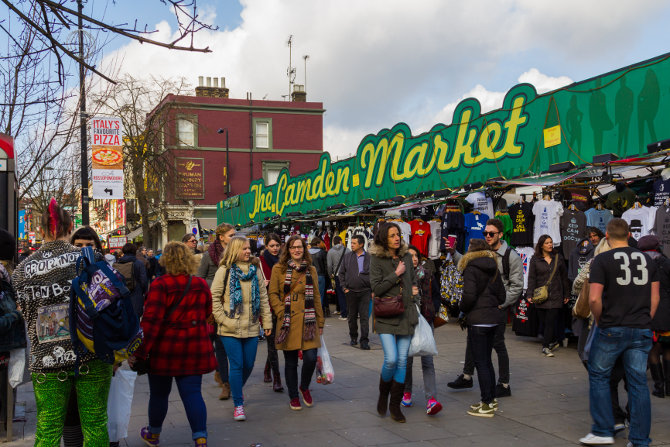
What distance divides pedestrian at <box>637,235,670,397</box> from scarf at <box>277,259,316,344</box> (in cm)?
353

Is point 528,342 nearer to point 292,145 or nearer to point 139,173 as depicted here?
point 139,173

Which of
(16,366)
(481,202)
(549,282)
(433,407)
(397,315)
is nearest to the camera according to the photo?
(16,366)

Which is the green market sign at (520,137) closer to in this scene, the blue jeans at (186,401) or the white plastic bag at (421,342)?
the white plastic bag at (421,342)

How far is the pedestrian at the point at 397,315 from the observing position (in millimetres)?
6238

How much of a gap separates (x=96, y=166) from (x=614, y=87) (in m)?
10.4

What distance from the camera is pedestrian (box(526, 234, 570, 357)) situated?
998 cm

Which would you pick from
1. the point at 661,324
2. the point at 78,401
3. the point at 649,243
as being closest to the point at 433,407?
the point at 661,324

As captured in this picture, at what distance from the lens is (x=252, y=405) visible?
716 centimetres

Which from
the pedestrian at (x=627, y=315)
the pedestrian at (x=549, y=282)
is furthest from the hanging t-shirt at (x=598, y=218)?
the pedestrian at (x=627, y=315)

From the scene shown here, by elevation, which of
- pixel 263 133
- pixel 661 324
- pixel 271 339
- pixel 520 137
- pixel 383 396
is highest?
pixel 263 133

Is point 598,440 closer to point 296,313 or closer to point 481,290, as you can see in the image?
point 481,290

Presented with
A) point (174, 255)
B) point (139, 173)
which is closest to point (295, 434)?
point (174, 255)

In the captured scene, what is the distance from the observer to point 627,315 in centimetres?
520

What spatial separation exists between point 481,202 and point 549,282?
2580 mm
